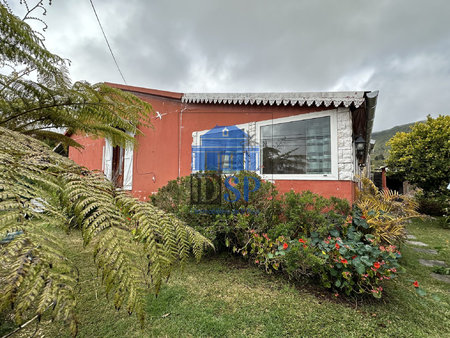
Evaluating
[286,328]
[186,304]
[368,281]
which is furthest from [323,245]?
[186,304]

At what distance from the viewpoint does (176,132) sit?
5.85 meters

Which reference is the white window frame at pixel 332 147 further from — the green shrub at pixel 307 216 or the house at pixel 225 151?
the green shrub at pixel 307 216

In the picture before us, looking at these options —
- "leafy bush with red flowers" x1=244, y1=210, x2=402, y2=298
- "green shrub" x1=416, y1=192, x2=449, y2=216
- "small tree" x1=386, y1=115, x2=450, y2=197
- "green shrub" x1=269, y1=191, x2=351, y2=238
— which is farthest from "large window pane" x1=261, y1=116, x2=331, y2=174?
"green shrub" x1=416, y1=192, x2=449, y2=216

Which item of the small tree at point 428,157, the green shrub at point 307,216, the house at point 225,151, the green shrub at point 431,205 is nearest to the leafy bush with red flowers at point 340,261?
the green shrub at point 307,216

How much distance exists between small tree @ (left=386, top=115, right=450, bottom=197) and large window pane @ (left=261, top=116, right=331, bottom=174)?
9.32 metres

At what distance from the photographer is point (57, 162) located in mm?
1056

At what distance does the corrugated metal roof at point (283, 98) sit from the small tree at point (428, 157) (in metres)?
9.40

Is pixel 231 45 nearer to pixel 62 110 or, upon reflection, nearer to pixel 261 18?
pixel 261 18

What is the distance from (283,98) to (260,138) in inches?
41.0

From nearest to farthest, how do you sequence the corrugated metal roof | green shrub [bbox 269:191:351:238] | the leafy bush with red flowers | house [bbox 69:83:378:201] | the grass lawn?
the grass lawn → the leafy bush with red flowers → green shrub [bbox 269:191:351:238] → the corrugated metal roof → house [bbox 69:83:378:201]

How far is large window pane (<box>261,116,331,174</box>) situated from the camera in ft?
14.4

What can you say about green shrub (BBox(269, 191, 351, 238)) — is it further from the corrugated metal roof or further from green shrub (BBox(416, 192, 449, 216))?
green shrub (BBox(416, 192, 449, 216))

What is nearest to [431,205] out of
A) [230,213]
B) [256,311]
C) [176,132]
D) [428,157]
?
[428,157]

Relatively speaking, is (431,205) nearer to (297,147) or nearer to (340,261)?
(297,147)
